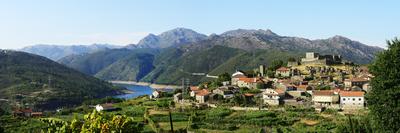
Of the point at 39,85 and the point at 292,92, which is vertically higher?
the point at 292,92

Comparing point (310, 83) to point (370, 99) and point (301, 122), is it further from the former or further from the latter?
point (370, 99)

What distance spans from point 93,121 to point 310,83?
Result: 55.3 meters

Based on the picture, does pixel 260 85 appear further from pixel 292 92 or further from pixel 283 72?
pixel 283 72

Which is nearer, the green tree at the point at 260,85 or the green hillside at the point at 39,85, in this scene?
the green tree at the point at 260,85

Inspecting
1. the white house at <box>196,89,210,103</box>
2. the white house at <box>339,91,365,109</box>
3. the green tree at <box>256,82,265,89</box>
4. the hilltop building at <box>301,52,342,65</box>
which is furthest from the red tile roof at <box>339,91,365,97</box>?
the hilltop building at <box>301,52,342,65</box>

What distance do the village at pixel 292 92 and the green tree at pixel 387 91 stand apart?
27563 mm

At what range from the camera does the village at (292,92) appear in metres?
57.0

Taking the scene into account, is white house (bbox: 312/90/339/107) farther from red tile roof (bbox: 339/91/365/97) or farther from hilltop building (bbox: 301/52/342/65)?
hilltop building (bbox: 301/52/342/65)

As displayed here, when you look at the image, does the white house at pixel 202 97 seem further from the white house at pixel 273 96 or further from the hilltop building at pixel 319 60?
the hilltop building at pixel 319 60

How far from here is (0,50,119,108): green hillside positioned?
120m

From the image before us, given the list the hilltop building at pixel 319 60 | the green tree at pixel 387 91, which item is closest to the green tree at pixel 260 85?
the hilltop building at pixel 319 60

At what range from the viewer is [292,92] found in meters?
63.2

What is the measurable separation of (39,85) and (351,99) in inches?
3991

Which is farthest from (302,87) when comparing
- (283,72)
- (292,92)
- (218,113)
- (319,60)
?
(319,60)
